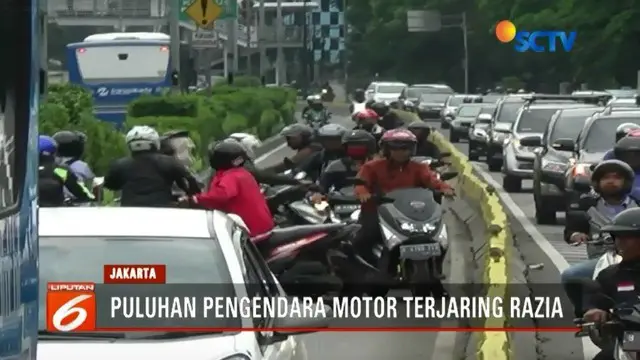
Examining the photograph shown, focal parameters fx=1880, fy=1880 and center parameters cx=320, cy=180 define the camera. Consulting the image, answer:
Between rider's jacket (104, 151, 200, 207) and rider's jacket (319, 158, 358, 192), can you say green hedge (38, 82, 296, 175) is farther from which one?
rider's jacket (319, 158, 358, 192)

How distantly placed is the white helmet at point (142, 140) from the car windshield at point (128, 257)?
491cm

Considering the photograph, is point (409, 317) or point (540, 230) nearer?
point (409, 317)

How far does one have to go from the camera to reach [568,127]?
91.5ft

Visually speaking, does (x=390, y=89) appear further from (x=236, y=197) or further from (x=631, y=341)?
(x=631, y=341)

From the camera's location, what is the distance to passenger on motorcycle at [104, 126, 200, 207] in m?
13.2

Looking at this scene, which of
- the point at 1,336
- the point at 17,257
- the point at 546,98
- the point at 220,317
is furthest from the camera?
the point at 546,98

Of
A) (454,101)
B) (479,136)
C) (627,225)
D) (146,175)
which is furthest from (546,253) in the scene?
(454,101)

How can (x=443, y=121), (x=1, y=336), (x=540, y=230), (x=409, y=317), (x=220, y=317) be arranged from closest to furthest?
(x=1, y=336)
(x=220, y=317)
(x=409, y=317)
(x=540, y=230)
(x=443, y=121)

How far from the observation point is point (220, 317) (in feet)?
26.2

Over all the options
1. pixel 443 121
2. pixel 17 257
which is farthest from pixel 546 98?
pixel 443 121

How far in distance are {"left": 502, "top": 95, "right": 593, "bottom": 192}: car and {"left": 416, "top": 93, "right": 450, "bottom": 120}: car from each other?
42.7m

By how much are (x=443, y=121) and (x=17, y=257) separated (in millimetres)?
64881

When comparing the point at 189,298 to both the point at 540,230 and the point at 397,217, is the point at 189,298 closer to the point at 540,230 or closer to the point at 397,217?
the point at 397,217

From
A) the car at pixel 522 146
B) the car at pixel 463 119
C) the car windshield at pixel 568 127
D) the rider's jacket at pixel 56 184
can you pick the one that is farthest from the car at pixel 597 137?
the car at pixel 463 119
